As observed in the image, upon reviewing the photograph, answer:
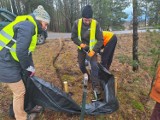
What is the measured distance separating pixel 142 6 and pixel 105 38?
150 cm

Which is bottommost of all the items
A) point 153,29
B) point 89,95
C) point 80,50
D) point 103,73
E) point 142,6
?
point 89,95

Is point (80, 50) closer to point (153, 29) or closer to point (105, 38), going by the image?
point (105, 38)

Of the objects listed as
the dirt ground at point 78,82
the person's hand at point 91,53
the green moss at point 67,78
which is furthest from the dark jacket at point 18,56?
the green moss at point 67,78

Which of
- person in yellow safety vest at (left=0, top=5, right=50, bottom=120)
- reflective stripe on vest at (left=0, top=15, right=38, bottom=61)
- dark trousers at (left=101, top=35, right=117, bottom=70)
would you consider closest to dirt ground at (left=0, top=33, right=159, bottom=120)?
dark trousers at (left=101, top=35, right=117, bottom=70)

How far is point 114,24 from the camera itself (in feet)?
102

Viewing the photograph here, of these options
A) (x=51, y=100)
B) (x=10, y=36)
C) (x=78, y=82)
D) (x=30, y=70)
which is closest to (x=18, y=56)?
(x=10, y=36)

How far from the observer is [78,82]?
557 cm

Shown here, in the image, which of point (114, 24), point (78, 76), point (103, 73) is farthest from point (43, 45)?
point (114, 24)

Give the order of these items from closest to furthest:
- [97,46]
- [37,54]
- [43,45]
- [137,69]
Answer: [97,46]
[137,69]
[37,54]
[43,45]

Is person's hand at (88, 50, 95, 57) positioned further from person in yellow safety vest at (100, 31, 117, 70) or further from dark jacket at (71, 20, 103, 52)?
person in yellow safety vest at (100, 31, 117, 70)

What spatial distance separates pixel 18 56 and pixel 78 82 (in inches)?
100

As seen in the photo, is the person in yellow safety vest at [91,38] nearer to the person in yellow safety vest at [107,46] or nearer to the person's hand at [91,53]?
the person's hand at [91,53]

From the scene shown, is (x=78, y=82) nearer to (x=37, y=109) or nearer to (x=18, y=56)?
(x=37, y=109)

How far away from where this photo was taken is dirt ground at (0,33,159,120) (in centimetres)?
445
